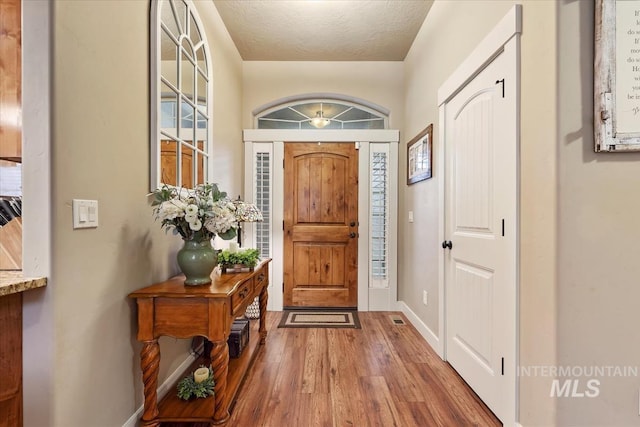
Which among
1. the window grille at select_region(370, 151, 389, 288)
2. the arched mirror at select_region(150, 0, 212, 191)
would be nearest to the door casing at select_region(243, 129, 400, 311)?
the window grille at select_region(370, 151, 389, 288)

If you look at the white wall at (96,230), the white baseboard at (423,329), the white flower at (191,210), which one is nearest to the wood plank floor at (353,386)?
the white baseboard at (423,329)

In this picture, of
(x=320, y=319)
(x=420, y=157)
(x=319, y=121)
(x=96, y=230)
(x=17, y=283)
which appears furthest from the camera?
(x=319, y=121)

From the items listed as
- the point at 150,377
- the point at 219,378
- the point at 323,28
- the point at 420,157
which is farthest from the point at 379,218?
the point at 150,377

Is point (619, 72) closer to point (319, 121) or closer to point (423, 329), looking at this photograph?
point (423, 329)

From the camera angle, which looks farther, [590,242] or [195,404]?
[195,404]

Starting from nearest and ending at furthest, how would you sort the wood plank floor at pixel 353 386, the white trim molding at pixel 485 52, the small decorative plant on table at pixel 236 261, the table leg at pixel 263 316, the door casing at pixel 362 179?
the white trim molding at pixel 485 52 → the wood plank floor at pixel 353 386 → the small decorative plant on table at pixel 236 261 → the table leg at pixel 263 316 → the door casing at pixel 362 179

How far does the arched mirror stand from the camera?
1.67 metres

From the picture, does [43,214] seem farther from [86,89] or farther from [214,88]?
[214,88]

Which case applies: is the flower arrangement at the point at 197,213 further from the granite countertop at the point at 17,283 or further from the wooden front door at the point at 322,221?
the wooden front door at the point at 322,221

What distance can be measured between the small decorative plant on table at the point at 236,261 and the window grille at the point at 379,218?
5.91 ft

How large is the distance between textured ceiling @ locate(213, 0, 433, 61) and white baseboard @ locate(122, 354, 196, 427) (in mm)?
2894

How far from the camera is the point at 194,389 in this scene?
1.70 metres

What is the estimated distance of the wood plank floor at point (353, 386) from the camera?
1639 millimetres

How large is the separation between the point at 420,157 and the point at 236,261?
194cm
